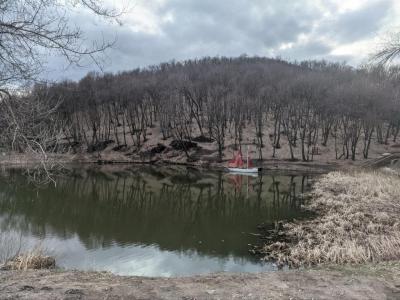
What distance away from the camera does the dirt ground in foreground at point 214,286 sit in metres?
6.84

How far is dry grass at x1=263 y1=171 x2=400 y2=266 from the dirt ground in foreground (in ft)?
9.60

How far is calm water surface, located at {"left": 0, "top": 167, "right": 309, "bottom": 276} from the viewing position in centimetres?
1407

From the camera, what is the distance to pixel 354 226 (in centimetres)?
1667

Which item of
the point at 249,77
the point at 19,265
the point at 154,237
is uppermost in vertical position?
the point at 249,77

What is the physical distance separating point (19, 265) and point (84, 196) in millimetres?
20309

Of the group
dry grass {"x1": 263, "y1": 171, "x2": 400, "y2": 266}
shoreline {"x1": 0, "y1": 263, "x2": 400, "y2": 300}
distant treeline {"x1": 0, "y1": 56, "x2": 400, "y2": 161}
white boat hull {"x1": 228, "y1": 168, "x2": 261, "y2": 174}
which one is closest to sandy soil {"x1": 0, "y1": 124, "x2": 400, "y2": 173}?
distant treeline {"x1": 0, "y1": 56, "x2": 400, "y2": 161}

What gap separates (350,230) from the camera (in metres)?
15.9

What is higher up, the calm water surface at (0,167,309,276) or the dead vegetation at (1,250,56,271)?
the dead vegetation at (1,250,56,271)

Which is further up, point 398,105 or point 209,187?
point 398,105

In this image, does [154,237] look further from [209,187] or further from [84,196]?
[209,187]

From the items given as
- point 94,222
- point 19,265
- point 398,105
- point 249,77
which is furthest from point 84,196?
point 249,77

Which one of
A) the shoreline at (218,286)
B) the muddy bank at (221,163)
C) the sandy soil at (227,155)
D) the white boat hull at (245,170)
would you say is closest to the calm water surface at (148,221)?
the shoreline at (218,286)

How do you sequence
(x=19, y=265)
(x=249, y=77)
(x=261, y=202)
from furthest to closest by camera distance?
1. (x=249, y=77)
2. (x=261, y=202)
3. (x=19, y=265)

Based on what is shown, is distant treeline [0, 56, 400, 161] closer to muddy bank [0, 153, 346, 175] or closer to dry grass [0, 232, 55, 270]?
muddy bank [0, 153, 346, 175]
